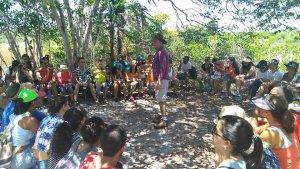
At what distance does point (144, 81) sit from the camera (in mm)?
9453

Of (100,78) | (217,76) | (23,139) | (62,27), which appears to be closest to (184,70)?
(217,76)

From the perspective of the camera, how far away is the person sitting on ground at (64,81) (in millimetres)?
8203

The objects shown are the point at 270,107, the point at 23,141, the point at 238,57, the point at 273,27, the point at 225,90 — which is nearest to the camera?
the point at 270,107

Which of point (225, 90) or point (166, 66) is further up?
point (166, 66)

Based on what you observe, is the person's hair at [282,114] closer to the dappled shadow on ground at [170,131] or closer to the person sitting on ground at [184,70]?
the dappled shadow on ground at [170,131]

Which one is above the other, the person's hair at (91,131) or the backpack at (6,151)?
the person's hair at (91,131)

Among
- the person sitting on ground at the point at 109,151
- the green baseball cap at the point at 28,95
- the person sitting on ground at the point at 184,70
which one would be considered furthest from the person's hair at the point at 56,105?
the person sitting on ground at the point at 184,70

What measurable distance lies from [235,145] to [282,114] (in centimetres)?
91

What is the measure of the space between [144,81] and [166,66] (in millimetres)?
3547

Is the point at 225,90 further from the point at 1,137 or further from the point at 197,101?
the point at 1,137

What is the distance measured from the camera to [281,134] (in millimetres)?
2607

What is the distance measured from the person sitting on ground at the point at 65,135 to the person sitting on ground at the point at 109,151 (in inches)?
25.8

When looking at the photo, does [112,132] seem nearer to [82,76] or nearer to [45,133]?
[45,133]

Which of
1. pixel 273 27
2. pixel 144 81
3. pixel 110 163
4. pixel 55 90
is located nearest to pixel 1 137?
pixel 110 163
